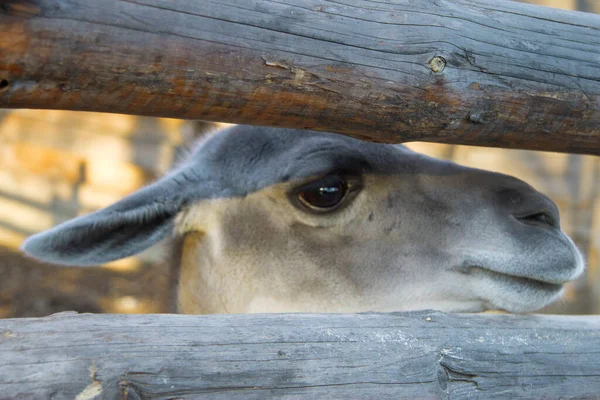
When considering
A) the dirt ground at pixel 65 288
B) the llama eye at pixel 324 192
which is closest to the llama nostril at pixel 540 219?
the llama eye at pixel 324 192

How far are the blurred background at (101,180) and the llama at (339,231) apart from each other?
489 cm

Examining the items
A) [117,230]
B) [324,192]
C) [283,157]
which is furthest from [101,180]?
[324,192]

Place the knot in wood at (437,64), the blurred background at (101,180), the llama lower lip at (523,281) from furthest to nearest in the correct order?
the blurred background at (101,180), the llama lower lip at (523,281), the knot in wood at (437,64)

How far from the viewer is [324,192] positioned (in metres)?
2.76

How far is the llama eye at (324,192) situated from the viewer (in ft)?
9.02

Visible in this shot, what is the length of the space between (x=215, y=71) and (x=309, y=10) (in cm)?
28

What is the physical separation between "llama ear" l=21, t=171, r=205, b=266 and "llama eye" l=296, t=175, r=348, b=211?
482 millimetres

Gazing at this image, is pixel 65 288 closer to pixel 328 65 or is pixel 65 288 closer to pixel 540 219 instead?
pixel 540 219

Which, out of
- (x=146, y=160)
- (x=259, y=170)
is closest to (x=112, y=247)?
(x=259, y=170)

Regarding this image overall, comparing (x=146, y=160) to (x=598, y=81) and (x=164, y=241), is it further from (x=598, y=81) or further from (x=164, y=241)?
(x=598, y=81)

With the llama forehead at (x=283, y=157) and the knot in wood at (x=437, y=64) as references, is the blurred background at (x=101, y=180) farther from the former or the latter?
the knot in wood at (x=437, y=64)

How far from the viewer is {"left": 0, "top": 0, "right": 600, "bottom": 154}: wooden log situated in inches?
56.1

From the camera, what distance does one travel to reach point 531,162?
8.52 m

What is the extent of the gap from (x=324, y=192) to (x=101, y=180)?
6.53m
